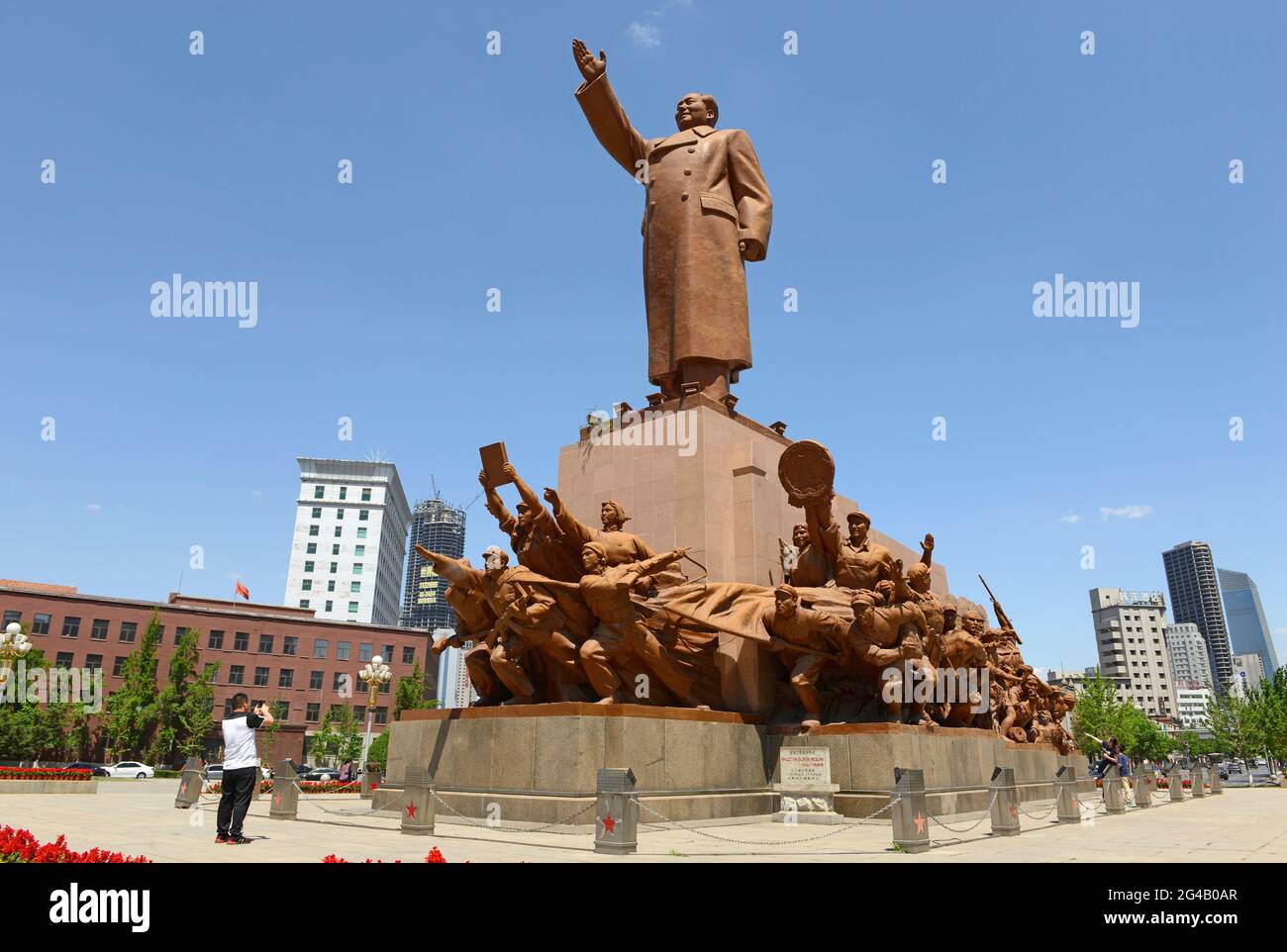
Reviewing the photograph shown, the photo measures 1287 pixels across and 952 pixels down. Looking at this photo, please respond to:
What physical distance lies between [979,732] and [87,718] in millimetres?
56175

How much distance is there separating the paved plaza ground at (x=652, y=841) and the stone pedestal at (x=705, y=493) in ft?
9.71

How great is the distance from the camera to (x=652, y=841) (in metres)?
10.5

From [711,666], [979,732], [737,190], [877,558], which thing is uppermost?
[737,190]

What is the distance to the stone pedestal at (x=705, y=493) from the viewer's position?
50.3 feet

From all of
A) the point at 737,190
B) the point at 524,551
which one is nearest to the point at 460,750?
the point at 524,551

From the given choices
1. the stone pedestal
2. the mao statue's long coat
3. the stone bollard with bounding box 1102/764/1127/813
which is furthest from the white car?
the stone bollard with bounding box 1102/764/1127/813

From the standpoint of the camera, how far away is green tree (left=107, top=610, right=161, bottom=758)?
53.2 meters

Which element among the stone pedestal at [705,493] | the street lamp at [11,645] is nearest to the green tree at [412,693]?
the street lamp at [11,645]

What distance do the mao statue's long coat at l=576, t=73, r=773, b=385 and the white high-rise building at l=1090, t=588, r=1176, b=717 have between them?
14104 centimetres

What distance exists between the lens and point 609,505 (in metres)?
14.4

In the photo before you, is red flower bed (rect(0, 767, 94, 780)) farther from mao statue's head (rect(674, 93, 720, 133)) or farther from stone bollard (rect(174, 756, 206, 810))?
mao statue's head (rect(674, 93, 720, 133))
